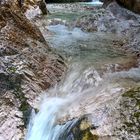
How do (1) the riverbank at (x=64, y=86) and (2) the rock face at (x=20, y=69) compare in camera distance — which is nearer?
(1) the riverbank at (x=64, y=86)

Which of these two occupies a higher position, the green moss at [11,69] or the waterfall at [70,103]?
the green moss at [11,69]

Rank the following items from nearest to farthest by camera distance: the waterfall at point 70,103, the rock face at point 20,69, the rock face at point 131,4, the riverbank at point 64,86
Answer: the riverbank at point 64,86 < the waterfall at point 70,103 < the rock face at point 20,69 < the rock face at point 131,4

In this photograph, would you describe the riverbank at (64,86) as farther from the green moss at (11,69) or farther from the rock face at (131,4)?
the rock face at (131,4)

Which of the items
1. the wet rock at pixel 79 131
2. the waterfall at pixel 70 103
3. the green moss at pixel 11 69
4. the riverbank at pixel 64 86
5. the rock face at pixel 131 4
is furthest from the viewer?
the rock face at pixel 131 4

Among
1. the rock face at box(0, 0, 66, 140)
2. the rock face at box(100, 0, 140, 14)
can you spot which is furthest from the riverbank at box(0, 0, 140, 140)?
the rock face at box(100, 0, 140, 14)

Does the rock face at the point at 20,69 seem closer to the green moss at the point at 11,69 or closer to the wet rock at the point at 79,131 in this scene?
the green moss at the point at 11,69

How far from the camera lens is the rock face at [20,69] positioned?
7.65 metres

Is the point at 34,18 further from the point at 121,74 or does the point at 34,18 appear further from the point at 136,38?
the point at 121,74

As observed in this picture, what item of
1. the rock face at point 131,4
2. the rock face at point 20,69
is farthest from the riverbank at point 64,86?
the rock face at point 131,4

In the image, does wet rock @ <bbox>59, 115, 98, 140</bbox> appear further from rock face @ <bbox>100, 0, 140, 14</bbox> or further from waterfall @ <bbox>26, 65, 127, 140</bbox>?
rock face @ <bbox>100, 0, 140, 14</bbox>

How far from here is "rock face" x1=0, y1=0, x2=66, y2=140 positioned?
765cm

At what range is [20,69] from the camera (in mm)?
8469

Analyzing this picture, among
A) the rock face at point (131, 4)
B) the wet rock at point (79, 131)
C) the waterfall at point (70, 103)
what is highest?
the wet rock at point (79, 131)

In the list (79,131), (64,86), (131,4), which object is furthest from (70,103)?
(131,4)
